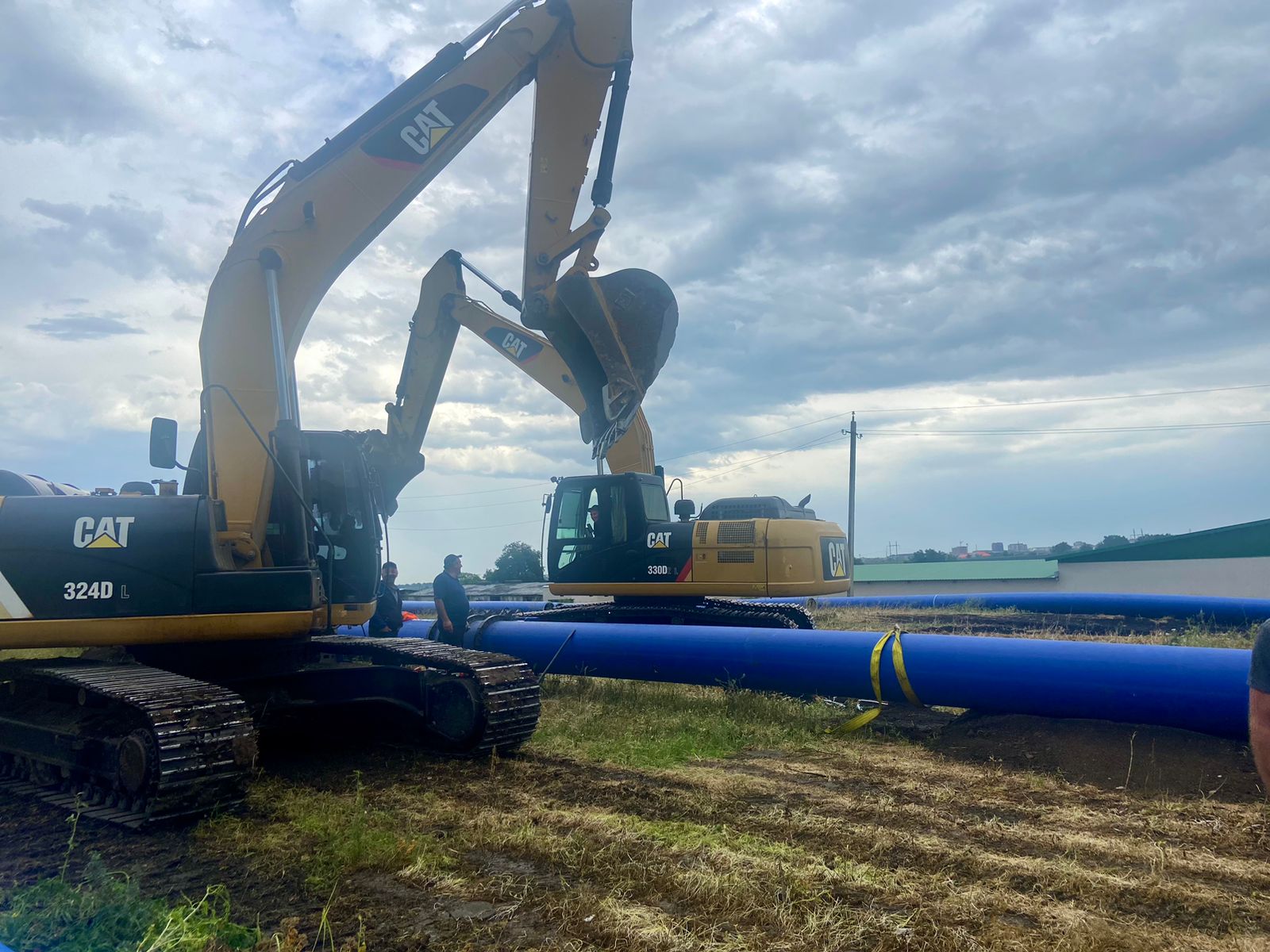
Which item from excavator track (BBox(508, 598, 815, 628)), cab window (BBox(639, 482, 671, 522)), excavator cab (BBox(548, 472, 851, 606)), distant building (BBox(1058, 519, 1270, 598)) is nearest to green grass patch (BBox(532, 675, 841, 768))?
excavator track (BBox(508, 598, 815, 628))

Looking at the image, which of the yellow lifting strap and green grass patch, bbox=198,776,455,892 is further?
the yellow lifting strap

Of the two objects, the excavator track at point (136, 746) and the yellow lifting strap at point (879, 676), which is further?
the yellow lifting strap at point (879, 676)

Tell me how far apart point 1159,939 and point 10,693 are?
7.69 metres

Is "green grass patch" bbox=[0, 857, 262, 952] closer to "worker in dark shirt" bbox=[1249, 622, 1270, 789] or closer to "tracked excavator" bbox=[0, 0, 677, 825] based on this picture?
"tracked excavator" bbox=[0, 0, 677, 825]

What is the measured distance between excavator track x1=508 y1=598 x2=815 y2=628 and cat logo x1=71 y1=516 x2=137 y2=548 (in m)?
6.20

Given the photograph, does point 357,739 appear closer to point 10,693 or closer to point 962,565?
point 10,693

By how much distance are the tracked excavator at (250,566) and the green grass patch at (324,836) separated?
0.31 meters

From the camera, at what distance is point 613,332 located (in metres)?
11.4

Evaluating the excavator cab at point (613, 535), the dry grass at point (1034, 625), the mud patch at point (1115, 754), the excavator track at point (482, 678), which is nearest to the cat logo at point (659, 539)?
the excavator cab at point (613, 535)

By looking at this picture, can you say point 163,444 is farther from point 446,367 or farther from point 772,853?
point 446,367

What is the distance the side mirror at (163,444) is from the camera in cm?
689

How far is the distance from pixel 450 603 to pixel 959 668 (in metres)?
5.31

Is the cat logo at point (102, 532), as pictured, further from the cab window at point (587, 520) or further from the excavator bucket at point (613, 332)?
the cab window at point (587, 520)

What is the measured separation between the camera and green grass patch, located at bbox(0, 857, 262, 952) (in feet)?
12.5
